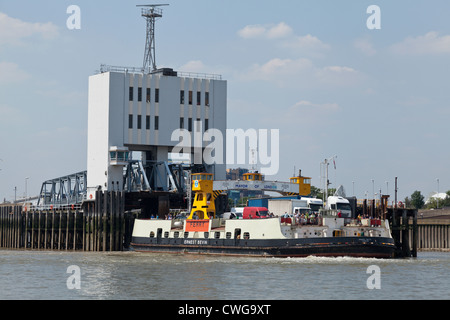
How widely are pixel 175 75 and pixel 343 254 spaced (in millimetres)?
34406

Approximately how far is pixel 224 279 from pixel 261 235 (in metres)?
17.0

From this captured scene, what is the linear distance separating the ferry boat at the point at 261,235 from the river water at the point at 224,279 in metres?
1.60

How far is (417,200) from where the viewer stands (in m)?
175

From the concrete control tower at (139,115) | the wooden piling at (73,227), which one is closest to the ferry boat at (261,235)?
the wooden piling at (73,227)

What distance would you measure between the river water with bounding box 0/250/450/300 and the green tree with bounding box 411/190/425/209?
112 metres

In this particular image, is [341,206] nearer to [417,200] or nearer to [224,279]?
[224,279]

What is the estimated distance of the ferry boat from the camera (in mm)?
60688

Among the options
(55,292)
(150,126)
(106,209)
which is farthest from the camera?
(150,126)
